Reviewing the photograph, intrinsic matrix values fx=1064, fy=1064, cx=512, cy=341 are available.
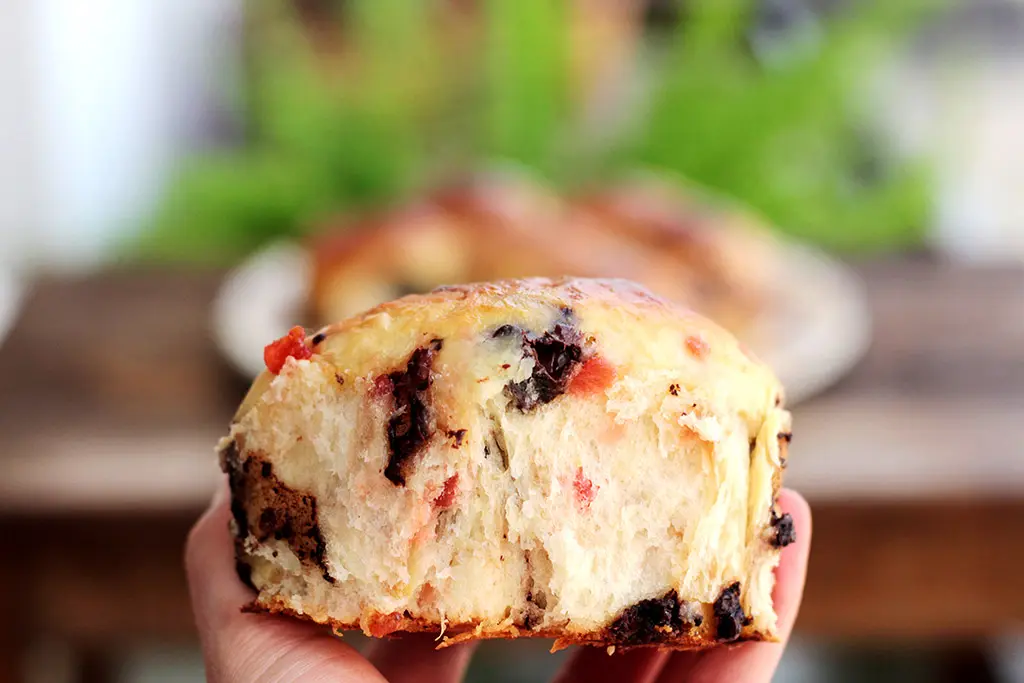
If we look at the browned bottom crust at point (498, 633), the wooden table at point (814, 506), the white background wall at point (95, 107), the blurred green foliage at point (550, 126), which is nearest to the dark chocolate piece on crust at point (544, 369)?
the browned bottom crust at point (498, 633)

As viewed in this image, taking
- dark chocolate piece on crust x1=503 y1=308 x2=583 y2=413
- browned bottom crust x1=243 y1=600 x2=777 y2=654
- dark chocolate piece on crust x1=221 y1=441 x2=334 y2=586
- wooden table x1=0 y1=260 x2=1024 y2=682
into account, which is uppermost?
dark chocolate piece on crust x1=503 y1=308 x2=583 y2=413

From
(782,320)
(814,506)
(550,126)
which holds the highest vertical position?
(550,126)

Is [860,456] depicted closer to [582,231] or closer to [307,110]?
[582,231]

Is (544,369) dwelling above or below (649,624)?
above

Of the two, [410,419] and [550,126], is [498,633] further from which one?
[550,126]

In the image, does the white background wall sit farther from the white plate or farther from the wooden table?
the wooden table

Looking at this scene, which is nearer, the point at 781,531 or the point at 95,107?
the point at 781,531

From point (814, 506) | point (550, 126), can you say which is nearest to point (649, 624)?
point (814, 506)

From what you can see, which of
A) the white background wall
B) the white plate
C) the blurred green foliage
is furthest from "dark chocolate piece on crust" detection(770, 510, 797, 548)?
the white background wall
